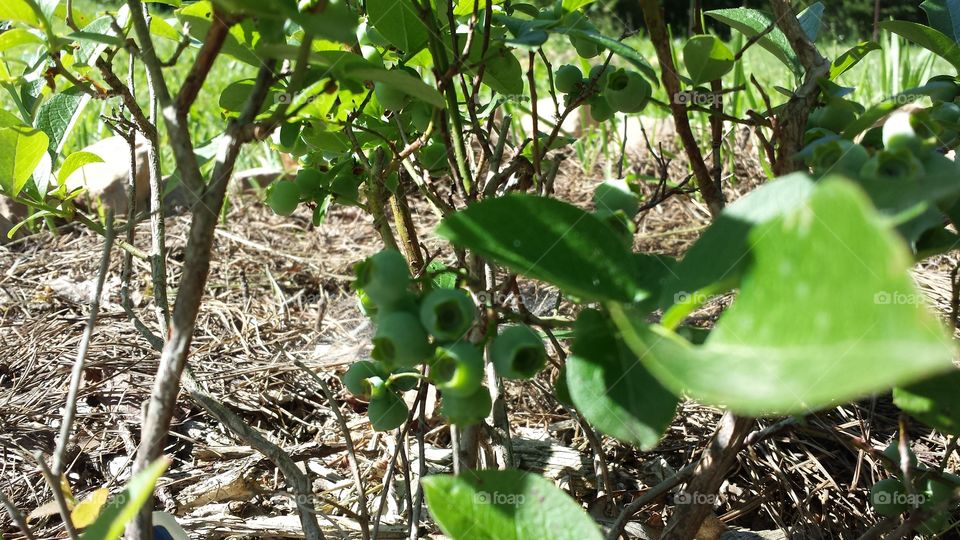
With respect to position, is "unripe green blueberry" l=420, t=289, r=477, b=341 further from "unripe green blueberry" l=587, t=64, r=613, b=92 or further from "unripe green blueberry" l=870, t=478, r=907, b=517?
"unripe green blueberry" l=870, t=478, r=907, b=517

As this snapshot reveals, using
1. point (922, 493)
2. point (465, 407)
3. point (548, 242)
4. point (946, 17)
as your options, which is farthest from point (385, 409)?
point (946, 17)

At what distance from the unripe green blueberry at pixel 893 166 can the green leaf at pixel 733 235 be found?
65 mm

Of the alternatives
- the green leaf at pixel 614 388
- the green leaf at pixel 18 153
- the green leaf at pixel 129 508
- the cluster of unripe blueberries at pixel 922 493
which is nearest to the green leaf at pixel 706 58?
the green leaf at pixel 614 388

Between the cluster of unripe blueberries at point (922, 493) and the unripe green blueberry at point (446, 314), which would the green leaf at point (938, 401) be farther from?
the unripe green blueberry at point (446, 314)

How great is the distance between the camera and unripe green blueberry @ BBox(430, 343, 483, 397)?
1.56ft

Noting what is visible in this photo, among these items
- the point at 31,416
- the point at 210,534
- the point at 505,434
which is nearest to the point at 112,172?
the point at 31,416

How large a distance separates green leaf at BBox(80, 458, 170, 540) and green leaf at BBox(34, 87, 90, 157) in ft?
1.83

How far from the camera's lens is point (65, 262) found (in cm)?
179

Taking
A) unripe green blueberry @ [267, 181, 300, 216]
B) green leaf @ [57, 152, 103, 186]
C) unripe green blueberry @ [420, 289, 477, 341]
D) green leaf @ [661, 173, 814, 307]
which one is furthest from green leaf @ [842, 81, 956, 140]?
green leaf @ [57, 152, 103, 186]

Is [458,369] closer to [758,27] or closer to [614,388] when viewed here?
[614,388]

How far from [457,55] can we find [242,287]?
121 cm

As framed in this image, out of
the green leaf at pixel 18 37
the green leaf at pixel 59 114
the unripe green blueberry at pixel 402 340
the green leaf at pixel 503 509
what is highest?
the green leaf at pixel 18 37

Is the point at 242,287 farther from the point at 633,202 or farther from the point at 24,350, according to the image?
the point at 633,202

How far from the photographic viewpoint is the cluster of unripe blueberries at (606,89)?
2.18 ft
